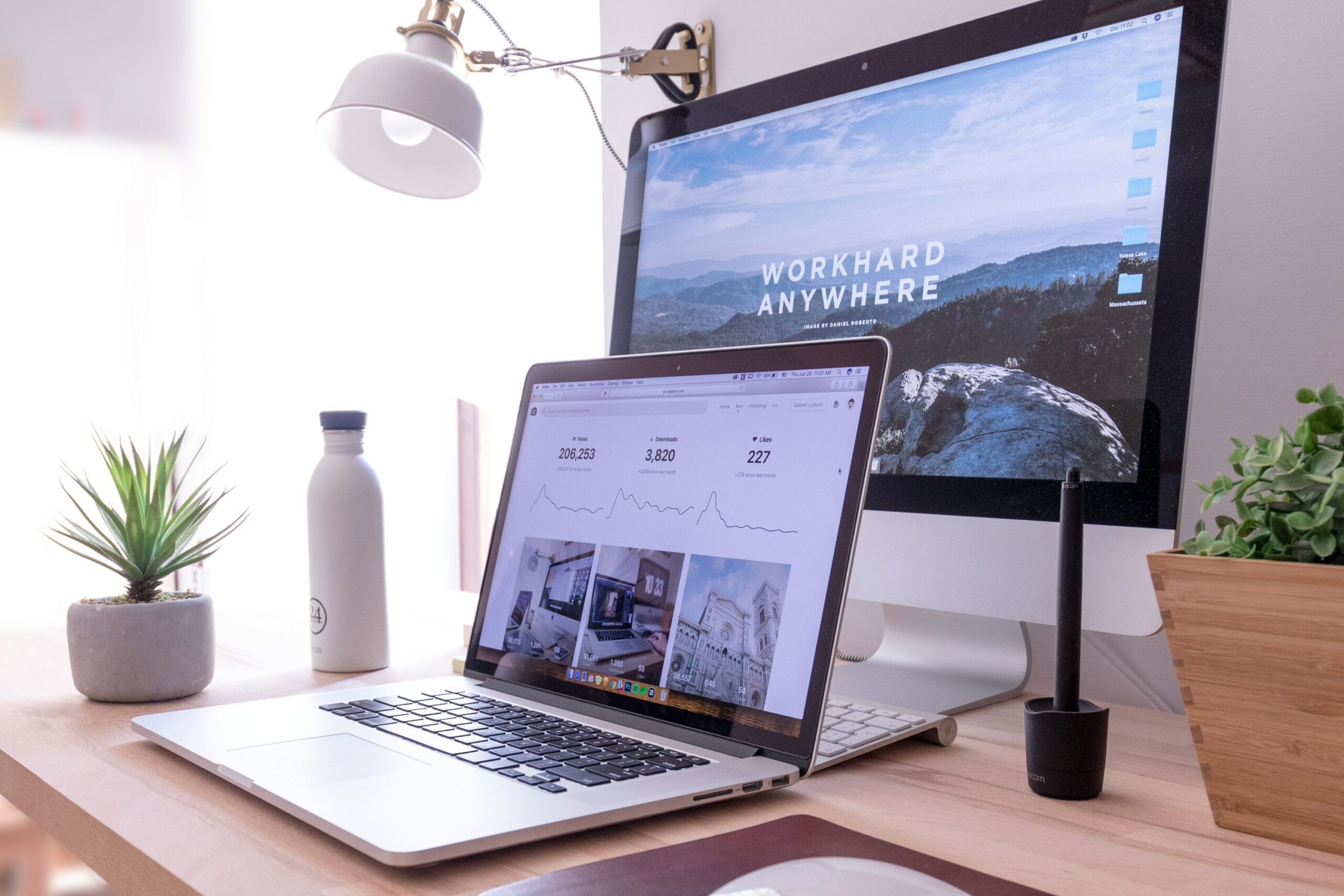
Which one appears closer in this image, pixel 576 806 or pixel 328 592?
pixel 576 806

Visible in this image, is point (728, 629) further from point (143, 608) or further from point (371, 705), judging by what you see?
point (143, 608)

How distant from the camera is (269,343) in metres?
2.33

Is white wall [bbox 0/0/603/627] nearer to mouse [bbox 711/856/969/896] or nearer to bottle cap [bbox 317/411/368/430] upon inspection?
bottle cap [bbox 317/411/368/430]

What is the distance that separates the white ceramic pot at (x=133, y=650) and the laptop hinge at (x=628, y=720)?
0.26 m

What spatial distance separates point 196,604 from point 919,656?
2.01 feet

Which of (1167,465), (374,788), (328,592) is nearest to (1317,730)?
Answer: (1167,465)

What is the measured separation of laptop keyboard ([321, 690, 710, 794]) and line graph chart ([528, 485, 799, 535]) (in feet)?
0.48

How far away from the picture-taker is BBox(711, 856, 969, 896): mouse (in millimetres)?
385

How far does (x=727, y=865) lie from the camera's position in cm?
45

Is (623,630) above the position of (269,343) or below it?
below

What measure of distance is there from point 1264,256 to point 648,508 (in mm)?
540

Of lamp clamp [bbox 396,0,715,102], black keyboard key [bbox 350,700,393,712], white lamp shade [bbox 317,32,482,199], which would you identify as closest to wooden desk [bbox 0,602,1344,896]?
black keyboard key [bbox 350,700,393,712]

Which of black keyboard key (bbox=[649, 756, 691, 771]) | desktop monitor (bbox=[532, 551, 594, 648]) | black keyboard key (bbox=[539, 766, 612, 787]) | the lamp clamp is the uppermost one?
the lamp clamp

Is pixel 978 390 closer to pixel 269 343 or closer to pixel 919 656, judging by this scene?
pixel 919 656
